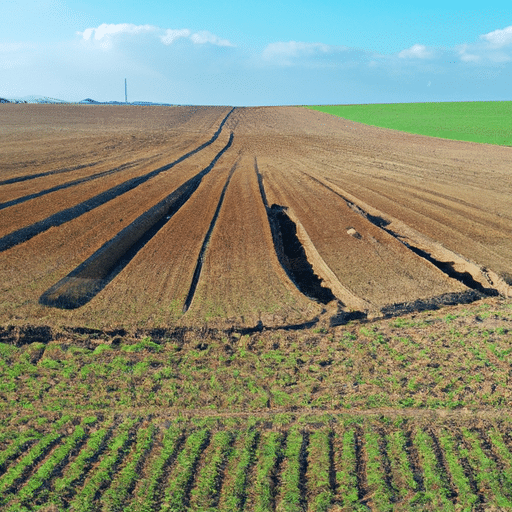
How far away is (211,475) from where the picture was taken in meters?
4.73

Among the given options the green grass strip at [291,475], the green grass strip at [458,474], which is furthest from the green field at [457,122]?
the green grass strip at [291,475]

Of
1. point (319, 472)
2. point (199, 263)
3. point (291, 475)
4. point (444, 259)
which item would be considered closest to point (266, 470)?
point (291, 475)

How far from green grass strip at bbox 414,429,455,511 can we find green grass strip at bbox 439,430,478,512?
0.12 metres

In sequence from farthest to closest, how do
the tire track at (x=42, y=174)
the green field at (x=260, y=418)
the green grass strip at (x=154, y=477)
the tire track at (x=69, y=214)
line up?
the tire track at (x=42, y=174) → the tire track at (x=69, y=214) → the green field at (x=260, y=418) → the green grass strip at (x=154, y=477)

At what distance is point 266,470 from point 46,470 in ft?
7.63

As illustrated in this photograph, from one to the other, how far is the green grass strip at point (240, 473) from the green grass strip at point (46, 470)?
1840 millimetres

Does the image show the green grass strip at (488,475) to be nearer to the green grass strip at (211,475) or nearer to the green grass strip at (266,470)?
the green grass strip at (266,470)

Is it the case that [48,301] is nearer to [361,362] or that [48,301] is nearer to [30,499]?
[30,499]

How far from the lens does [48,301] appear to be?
8.67 metres

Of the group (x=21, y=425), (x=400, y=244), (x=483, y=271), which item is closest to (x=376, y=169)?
(x=400, y=244)

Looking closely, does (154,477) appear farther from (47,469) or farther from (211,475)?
(47,469)

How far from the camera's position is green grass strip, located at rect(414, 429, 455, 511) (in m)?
4.43

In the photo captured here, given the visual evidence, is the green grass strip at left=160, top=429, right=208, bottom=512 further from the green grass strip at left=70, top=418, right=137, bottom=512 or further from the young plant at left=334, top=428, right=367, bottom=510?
the young plant at left=334, top=428, right=367, bottom=510

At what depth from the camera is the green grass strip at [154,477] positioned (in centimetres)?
438
